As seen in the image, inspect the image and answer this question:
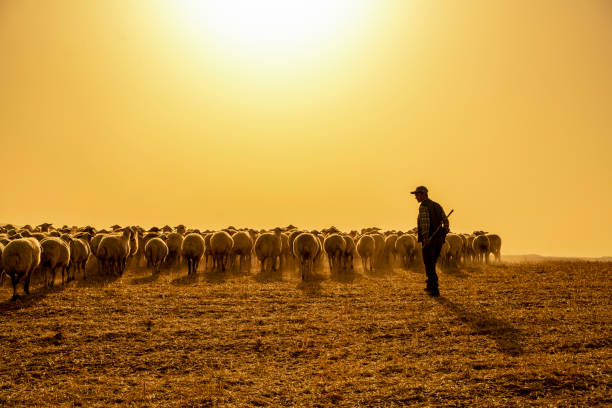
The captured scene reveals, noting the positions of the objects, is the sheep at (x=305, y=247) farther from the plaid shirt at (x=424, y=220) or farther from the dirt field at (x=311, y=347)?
the plaid shirt at (x=424, y=220)

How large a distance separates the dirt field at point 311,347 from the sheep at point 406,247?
474 inches

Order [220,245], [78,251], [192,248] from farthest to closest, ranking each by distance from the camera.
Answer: [220,245] → [192,248] → [78,251]

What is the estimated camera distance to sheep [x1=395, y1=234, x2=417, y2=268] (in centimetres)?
2991

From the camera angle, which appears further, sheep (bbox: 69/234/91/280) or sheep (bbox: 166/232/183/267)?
sheep (bbox: 166/232/183/267)

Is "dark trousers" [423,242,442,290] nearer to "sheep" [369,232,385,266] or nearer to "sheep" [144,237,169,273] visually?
"sheep" [369,232,385,266]

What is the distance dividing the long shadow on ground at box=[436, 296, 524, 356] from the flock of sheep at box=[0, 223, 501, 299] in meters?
10.2

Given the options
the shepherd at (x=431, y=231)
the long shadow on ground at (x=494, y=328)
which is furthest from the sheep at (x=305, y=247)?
the long shadow on ground at (x=494, y=328)

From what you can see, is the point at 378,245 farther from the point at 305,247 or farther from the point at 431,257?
the point at 431,257

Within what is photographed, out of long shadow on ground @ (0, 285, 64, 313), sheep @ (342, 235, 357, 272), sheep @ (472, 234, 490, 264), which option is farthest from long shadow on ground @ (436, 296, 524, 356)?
sheep @ (472, 234, 490, 264)

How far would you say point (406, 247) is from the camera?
30.0 metres

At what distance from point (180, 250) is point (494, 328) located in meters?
20.5

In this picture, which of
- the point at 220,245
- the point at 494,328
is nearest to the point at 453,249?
the point at 220,245

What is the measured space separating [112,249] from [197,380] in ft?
51.6

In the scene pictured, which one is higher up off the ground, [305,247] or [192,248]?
[305,247]
